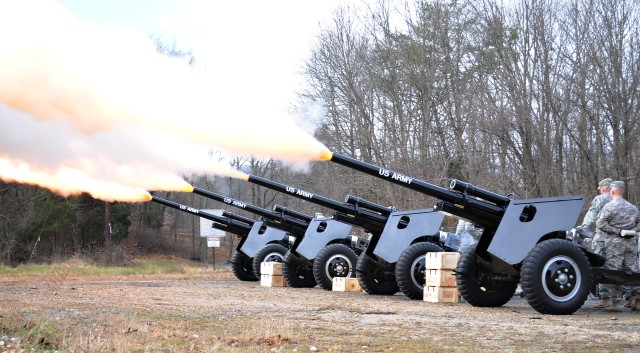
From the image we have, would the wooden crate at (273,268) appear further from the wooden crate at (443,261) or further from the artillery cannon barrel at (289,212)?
the wooden crate at (443,261)

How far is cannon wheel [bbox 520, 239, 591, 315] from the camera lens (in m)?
13.0

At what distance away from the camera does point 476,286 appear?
14.5m

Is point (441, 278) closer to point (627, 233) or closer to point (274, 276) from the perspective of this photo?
point (627, 233)

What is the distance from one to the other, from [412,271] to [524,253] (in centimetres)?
369

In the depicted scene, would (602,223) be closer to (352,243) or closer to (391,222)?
(391,222)

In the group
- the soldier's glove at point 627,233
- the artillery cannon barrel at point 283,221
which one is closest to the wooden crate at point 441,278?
the soldier's glove at point 627,233

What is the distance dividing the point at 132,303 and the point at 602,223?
277 inches

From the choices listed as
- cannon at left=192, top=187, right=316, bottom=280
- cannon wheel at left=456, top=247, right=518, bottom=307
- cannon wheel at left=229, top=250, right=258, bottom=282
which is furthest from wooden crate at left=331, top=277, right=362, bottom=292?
cannon wheel at left=229, top=250, right=258, bottom=282

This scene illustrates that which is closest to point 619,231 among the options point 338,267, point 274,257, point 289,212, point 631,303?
point 631,303

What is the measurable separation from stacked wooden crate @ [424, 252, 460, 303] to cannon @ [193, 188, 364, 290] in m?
4.90

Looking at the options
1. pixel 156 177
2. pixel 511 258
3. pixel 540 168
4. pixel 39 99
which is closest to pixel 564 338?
pixel 511 258

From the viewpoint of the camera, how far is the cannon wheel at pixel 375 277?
18.5 metres

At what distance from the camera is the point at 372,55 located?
116 feet

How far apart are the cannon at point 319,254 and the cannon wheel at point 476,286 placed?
260 inches
